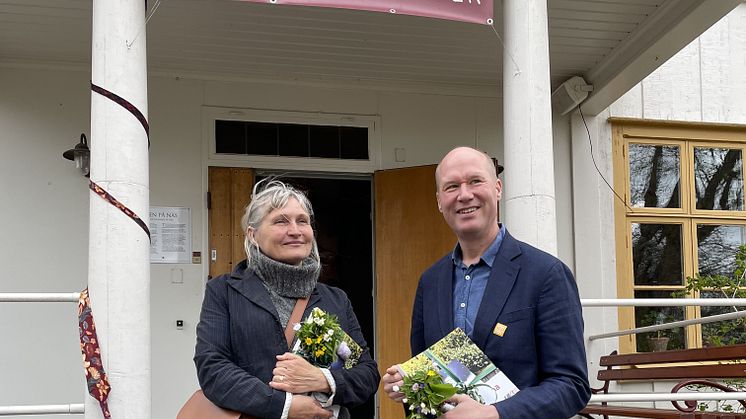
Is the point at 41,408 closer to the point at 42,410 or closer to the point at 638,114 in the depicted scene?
the point at 42,410

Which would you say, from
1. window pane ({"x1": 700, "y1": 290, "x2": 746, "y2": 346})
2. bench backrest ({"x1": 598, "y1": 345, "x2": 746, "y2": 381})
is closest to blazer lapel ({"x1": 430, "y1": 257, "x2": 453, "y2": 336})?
bench backrest ({"x1": 598, "y1": 345, "x2": 746, "y2": 381})

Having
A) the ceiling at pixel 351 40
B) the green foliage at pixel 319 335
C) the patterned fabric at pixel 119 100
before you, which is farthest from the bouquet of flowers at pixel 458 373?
the ceiling at pixel 351 40

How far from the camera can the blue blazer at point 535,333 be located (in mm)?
2035

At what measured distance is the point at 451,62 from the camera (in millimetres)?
6176

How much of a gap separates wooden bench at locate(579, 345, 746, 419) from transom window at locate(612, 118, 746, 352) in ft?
2.65

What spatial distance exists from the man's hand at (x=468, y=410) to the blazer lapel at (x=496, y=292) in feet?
0.64

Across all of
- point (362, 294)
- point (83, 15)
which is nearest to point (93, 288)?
point (83, 15)

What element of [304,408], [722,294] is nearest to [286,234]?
[304,408]

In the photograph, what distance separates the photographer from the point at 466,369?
206cm

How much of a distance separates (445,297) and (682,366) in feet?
12.2

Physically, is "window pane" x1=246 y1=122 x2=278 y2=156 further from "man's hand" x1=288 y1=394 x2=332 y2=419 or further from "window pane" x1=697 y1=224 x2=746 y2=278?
"man's hand" x1=288 y1=394 x2=332 y2=419

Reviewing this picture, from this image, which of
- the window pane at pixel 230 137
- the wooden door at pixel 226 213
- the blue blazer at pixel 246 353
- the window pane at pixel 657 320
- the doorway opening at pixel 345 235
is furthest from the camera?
the doorway opening at pixel 345 235

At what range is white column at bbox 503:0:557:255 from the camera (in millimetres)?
4004

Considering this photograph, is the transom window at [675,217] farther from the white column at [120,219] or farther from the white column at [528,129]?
the white column at [120,219]
